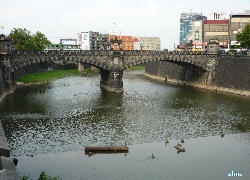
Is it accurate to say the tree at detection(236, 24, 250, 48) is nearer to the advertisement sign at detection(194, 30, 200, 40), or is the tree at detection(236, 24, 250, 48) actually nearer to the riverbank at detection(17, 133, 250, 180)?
the advertisement sign at detection(194, 30, 200, 40)

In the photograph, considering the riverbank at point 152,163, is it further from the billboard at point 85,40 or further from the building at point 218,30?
the billboard at point 85,40

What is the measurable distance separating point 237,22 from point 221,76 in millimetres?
46156

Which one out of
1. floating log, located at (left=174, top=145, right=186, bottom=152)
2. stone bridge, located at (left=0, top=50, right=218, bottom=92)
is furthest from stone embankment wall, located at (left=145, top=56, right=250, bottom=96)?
floating log, located at (left=174, top=145, right=186, bottom=152)

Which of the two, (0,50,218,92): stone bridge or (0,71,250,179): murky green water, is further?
(0,50,218,92): stone bridge

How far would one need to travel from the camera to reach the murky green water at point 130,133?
89.4 feet

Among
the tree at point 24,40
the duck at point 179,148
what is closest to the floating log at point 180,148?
the duck at point 179,148

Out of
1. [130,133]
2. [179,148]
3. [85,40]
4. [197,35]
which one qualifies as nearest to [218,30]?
[197,35]

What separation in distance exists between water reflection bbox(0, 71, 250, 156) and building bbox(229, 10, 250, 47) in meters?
49.0

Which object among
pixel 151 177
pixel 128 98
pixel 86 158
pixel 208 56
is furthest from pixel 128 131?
pixel 208 56

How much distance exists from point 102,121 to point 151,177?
16.4 metres

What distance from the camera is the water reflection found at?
112 ft

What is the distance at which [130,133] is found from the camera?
36188 millimetres

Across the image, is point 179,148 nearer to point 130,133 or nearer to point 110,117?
point 130,133

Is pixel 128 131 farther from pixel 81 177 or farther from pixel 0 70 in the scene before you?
pixel 0 70
